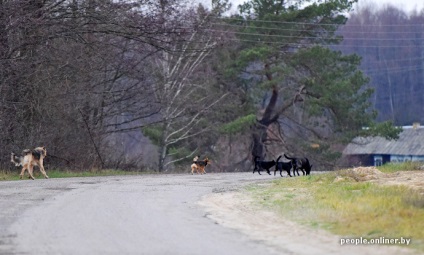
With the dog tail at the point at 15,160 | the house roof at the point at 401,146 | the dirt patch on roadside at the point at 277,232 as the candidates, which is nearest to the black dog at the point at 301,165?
the dog tail at the point at 15,160

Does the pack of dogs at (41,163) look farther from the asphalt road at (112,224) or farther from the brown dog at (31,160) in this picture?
the asphalt road at (112,224)

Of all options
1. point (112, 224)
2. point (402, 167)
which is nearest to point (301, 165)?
point (402, 167)

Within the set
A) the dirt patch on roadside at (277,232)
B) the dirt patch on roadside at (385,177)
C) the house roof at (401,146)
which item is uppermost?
the house roof at (401,146)

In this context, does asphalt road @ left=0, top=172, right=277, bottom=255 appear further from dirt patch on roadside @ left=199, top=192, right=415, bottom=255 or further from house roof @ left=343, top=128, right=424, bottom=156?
house roof @ left=343, top=128, right=424, bottom=156

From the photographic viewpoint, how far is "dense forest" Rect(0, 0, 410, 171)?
34.3m

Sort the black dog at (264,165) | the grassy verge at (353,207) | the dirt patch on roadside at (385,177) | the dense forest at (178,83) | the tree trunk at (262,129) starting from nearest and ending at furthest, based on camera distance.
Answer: the grassy verge at (353,207) → the dirt patch on roadside at (385,177) → the dense forest at (178,83) → the black dog at (264,165) → the tree trunk at (262,129)

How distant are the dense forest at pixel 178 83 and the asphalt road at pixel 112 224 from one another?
42.4 ft

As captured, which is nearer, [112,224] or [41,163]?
[112,224]

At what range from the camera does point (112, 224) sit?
1473 centimetres

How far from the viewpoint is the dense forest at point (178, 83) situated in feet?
113

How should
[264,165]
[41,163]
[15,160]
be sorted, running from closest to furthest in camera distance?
[41,163] < [15,160] < [264,165]

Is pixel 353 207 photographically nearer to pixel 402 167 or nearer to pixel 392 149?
pixel 402 167

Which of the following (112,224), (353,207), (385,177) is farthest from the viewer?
(385,177)

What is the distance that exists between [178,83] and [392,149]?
3331cm
